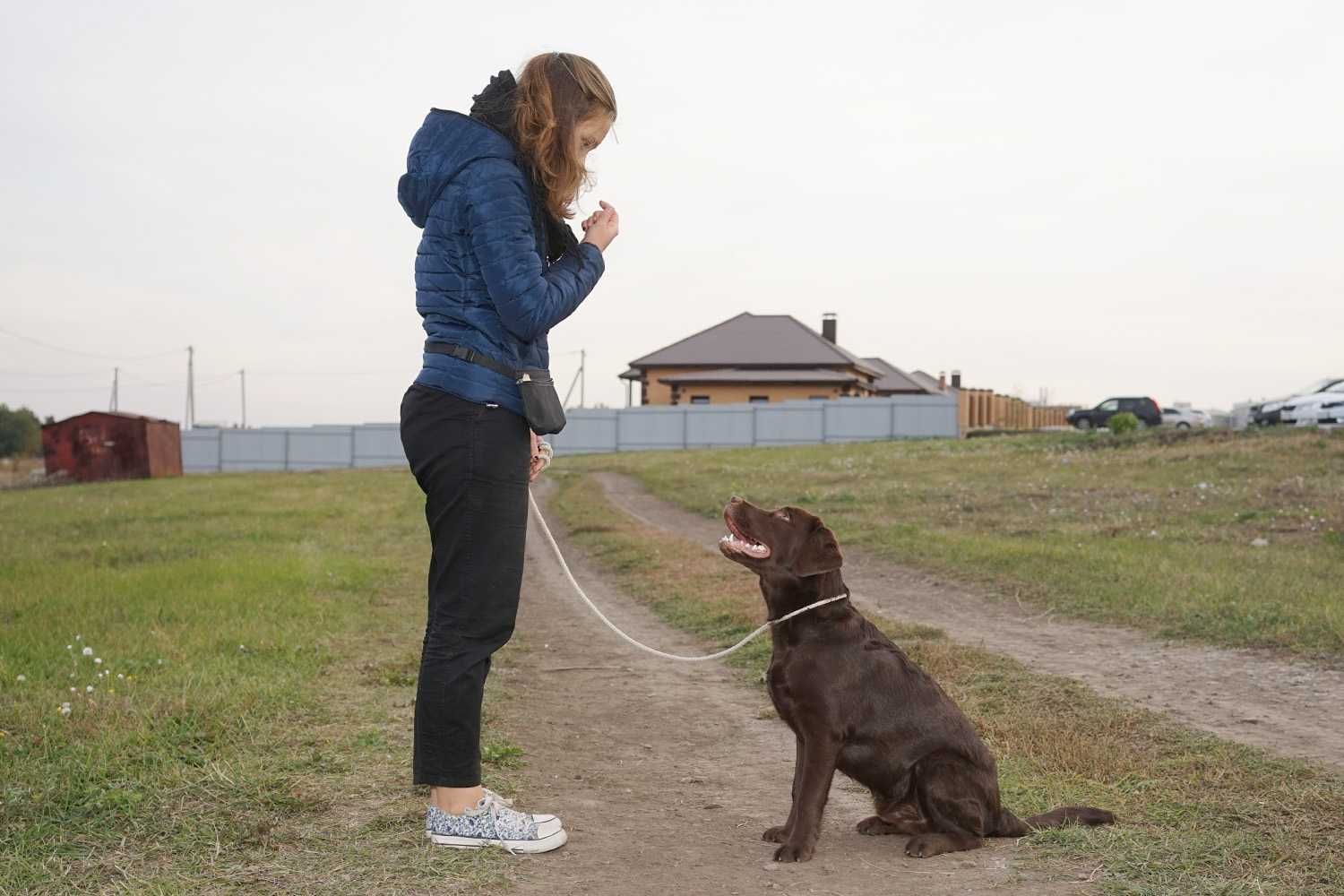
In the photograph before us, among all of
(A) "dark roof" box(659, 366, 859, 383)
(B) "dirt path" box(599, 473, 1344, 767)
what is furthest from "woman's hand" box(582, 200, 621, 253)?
(A) "dark roof" box(659, 366, 859, 383)

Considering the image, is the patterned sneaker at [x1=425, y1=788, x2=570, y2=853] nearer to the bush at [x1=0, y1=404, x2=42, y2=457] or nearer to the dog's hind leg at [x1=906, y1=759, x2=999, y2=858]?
the dog's hind leg at [x1=906, y1=759, x2=999, y2=858]

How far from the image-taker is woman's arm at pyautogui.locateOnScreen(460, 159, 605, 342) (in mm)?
3643

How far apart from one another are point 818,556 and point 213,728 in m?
3.01

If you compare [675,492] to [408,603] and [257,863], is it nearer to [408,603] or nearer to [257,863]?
[408,603]

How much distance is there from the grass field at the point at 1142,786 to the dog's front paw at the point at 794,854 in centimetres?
76

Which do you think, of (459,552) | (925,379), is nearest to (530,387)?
(459,552)

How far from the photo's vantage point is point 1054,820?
413 cm

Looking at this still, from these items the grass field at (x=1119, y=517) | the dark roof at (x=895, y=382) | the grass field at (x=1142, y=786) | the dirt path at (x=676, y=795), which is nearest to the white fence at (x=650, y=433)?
the grass field at (x=1119, y=517)

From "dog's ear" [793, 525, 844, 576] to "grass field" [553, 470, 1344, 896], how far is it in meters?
1.14

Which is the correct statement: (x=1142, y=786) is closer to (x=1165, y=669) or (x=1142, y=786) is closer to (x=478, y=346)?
(x=1165, y=669)

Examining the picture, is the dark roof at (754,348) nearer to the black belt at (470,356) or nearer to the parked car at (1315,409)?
the parked car at (1315,409)

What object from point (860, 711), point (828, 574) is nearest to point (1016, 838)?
point (860, 711)

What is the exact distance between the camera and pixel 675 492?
2166 cm

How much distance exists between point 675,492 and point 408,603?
11.4 metres
